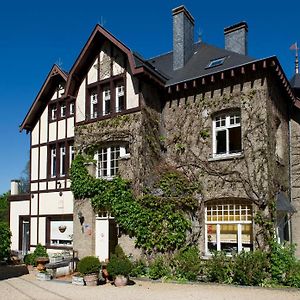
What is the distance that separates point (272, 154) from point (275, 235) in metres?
2.82

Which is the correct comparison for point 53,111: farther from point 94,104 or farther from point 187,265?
point 187,265

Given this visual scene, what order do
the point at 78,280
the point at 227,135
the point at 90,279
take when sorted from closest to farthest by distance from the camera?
1. the point at 90,279
2. the point at 78,280
3. the point at 227,135

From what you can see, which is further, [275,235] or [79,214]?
[79,214]

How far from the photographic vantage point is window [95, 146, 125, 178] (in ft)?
56.1

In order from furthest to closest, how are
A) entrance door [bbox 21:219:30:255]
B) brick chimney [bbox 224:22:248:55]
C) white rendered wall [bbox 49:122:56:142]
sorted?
entrance door [bbox 21:219:30:255] < white rendered wall [bbox 49:122:56:142] < brick chimney [bbox 224:22:248:55]

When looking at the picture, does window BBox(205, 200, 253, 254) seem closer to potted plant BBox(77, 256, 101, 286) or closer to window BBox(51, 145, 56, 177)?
potted plant BBox(77, 256, 101, 286)

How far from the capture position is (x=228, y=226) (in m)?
14.9

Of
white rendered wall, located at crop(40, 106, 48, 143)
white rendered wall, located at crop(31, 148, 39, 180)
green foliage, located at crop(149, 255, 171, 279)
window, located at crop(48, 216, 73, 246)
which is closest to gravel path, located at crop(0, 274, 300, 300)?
green foliage, located at crop(149, 255, 171, 279)

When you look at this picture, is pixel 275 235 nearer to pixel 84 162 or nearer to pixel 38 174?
pixel 84 162

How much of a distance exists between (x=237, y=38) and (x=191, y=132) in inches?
225

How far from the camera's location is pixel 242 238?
14.6 metres

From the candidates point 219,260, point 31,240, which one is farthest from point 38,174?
point 219,260

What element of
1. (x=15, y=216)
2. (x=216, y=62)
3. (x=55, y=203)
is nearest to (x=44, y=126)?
(x=55, y=203)

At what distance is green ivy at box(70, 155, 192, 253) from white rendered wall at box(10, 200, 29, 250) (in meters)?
8.30
